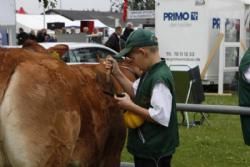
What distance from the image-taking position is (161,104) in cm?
392

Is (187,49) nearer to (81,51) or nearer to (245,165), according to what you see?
(81,51)

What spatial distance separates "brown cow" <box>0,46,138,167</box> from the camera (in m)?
2.83

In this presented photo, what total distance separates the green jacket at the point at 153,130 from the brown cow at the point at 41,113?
65 centimetres

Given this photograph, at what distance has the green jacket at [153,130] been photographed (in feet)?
13.2

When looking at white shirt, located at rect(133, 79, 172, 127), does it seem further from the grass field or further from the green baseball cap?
the grass field

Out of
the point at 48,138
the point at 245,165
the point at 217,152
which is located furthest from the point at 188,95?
the point at 48,138

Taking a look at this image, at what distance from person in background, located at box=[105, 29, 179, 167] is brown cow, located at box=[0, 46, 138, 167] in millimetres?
595

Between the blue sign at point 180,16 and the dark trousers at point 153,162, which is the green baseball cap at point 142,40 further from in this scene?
the blue sign at point 180,16

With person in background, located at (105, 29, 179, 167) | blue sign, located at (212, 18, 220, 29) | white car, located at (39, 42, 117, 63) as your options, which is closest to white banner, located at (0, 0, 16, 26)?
white car, located at (39, 42, 117, 63)

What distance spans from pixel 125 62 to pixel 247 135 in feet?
4.97

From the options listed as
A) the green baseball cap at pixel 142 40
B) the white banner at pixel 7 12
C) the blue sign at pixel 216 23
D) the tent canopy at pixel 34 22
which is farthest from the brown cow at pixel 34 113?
the tent canopy at pixel 34 22

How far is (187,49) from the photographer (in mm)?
18031

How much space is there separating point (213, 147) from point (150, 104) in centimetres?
557

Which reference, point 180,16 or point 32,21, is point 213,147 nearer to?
point 180,16
